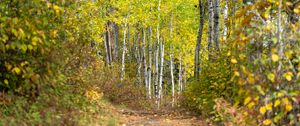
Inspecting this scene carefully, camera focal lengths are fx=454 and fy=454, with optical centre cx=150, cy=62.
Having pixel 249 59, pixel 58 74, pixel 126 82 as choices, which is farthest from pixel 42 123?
pixel 126 82

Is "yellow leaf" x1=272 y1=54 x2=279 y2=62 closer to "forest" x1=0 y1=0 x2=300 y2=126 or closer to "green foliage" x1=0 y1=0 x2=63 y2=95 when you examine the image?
"forest" x1=0 y1=0 x2=300 y2=126

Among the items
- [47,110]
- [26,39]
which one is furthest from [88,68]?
[26,39]

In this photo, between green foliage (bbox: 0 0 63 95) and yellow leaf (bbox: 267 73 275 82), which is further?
green foliage (bbox: 0 0 63 95)

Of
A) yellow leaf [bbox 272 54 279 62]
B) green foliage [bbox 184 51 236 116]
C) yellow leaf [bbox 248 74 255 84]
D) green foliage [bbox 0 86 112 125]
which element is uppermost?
yellow leaf [bbox 272 54 279 62]

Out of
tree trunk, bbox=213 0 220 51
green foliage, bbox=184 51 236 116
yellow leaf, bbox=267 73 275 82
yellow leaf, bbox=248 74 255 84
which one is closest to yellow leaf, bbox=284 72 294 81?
yellow leaf, bbox=267 73 275 82

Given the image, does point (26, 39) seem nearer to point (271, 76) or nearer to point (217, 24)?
point (271, 76)

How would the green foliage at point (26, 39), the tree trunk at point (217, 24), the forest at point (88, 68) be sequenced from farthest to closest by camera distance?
1. the tree trunk at point (217, 24)
2. the green foliage at point (26, 39)
3. the forest at point (88, 68)

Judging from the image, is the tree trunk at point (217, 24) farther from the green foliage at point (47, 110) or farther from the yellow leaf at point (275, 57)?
the yellow leaf at point (275, 57)

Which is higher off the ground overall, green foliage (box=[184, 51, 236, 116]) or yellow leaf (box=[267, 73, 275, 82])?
yellow leaf (box=[267, 73, 275, 82])

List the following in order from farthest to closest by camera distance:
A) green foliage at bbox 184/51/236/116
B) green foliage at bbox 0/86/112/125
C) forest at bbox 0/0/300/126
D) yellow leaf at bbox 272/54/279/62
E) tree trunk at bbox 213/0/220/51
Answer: tree trunk at bbox 213/0/220/51 < green foliage at bbox 184/51/236/116 < green foliage at bbox 0/86/112/125 < forest at bbox 0/0/300/126 < yellow leaf at bbox 272/54/279/62

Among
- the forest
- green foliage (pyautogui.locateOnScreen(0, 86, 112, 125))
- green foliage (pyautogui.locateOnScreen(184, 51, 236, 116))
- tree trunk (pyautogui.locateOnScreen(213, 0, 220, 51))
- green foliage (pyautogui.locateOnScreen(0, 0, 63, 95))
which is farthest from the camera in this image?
tree trunk (pyautogui.locateOnScreen(213, 0, 220, 51))

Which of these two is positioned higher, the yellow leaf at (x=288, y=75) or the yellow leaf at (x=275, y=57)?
the yellow leaf at (x=275, y=57)

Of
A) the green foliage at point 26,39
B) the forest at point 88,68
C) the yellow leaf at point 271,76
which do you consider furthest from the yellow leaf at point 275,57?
the green foliage at point 26,39

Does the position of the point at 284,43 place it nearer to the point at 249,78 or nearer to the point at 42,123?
the point at 249,78
